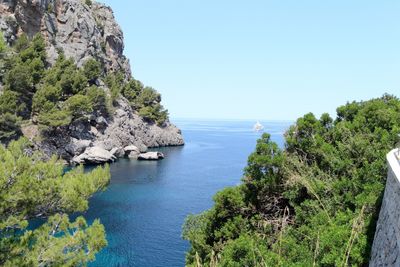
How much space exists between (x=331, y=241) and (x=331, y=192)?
5.29 meters

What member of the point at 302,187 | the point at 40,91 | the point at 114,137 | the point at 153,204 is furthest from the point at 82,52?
the point at 302,187

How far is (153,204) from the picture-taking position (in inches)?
1460

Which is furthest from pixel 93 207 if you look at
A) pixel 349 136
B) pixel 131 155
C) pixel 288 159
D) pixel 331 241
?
pixel 131 155

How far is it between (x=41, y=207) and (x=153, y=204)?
2656cm

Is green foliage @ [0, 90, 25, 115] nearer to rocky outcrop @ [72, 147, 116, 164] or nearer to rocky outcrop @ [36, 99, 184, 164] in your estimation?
rocky outcrop @ [36, 99, 184, 164]

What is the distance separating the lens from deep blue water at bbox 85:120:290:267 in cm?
2486

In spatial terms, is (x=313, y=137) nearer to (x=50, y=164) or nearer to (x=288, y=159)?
(x=288, y=159)

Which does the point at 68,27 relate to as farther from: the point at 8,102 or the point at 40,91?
the point at 8,102

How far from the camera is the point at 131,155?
221ft

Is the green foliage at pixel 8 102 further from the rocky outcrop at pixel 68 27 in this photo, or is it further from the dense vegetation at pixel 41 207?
the dense vegetation at pixel 41 207

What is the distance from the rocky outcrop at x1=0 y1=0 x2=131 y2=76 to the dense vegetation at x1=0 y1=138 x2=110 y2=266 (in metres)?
52.9

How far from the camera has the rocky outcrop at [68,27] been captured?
59.4 m

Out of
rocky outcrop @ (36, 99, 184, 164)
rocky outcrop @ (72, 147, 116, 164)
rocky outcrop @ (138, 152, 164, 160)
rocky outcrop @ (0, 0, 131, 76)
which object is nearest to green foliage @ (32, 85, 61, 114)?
rocky outcrop @ (36, 99, 184, 164)

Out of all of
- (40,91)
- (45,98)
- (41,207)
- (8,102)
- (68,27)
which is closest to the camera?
(41,207)
